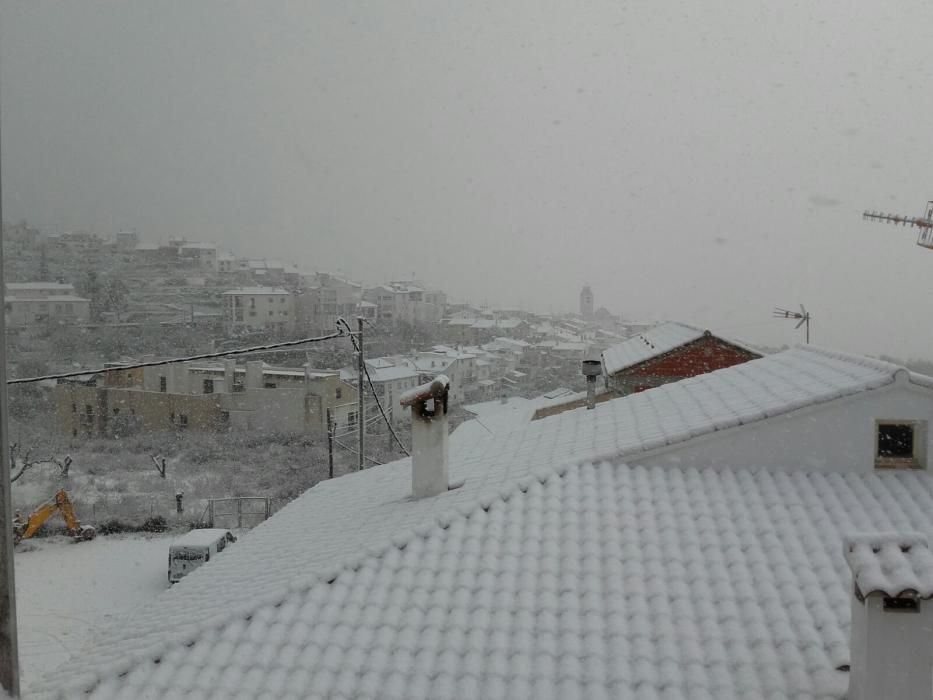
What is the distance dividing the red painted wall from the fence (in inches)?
332

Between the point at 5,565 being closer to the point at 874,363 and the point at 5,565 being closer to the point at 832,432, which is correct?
the point at 832,432

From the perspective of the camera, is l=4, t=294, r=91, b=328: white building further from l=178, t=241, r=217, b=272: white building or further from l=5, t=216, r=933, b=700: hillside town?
l=5, t=216, r=933, b=700: hillside town

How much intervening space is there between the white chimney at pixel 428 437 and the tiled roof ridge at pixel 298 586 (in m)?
0.76

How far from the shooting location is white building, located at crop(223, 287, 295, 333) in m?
21.4

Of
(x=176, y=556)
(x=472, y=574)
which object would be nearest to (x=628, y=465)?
(x=472, y=574)

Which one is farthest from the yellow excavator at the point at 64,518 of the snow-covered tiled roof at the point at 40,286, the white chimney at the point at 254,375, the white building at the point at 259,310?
the white building at the point at 259,310

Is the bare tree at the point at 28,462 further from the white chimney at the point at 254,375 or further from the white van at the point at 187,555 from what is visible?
the white van at the point at 187,555

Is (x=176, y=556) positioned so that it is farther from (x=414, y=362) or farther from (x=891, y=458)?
(x=891, y=458)

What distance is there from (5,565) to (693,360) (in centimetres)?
981

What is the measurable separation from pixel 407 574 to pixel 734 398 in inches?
106

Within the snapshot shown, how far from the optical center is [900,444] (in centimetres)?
416

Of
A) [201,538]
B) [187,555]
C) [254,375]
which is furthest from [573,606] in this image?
[254,375]

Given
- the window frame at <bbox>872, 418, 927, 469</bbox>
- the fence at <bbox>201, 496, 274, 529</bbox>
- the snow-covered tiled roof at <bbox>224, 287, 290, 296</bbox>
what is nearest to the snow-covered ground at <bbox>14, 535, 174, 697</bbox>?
the fence at <bbox>201, 496, 274, 529</bbox>

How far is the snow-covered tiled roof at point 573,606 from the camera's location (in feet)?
8.90
